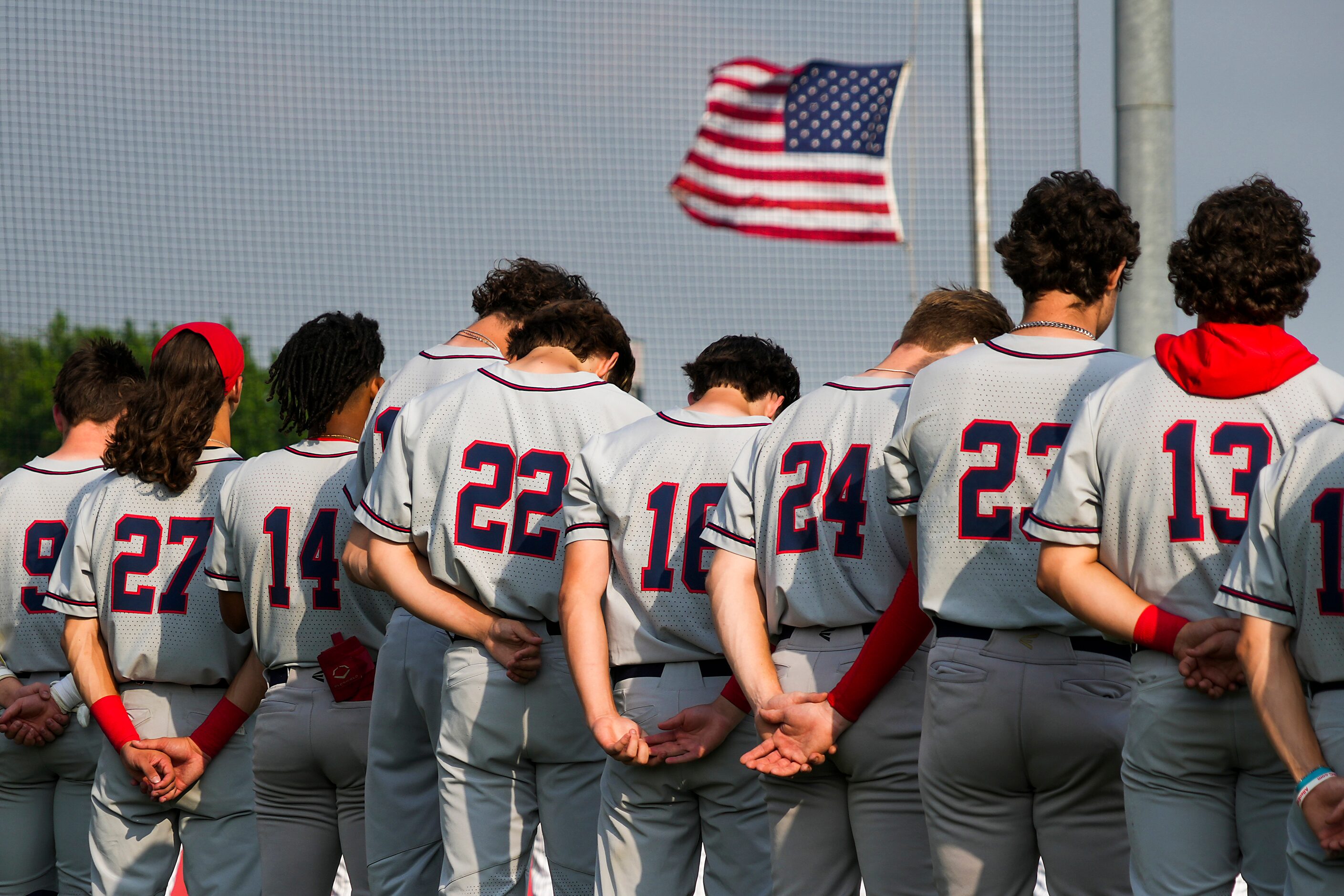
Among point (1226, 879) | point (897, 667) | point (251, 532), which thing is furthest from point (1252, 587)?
point (251, 532)

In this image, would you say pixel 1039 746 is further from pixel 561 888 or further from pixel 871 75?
pixel 871 75

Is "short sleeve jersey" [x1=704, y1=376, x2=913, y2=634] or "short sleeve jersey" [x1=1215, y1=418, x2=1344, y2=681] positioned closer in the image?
"short sleeve jersey" [x1=1215, y1=418, x2=1344, y2=681]

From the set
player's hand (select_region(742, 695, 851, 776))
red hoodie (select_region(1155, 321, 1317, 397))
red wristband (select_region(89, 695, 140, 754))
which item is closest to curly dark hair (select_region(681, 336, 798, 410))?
player's hand (select_region(742, 695, 851, 776))

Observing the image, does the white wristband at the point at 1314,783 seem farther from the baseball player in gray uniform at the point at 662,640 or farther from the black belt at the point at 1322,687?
the baseball player in gray uniform at the point at 662,640

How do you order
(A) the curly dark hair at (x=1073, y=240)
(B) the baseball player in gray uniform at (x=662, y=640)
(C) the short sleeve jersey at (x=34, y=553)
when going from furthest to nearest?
(C) the short sleeve jersey at (x=34, y=553) → (B) the baseball player in gray uniform at (x=662, y=640) → (A) the curly dark hair at (x=1073, y=240)

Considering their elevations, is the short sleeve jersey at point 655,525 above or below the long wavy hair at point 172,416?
below

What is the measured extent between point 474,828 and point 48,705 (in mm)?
1666

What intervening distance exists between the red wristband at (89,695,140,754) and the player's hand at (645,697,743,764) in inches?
65.6

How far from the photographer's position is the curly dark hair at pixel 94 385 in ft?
15.2

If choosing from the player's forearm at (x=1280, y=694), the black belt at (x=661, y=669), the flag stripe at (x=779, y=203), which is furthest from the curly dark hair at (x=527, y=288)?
the flag stripe at (x=779, y=203)

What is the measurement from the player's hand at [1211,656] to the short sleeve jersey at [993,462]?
333 mm

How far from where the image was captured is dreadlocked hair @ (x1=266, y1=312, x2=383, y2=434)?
4066 millimetres

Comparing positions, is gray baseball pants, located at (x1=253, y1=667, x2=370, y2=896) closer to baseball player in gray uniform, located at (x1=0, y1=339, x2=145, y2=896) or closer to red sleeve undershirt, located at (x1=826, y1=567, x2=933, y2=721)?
baseball player in gray uniform, located at (x1=0, y1=339, x2=145, y2=896)

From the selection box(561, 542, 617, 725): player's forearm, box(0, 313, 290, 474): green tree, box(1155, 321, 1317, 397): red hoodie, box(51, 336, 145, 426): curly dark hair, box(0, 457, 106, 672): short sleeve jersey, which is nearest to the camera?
box(1155, 321, 1317, 397): red hoodie
